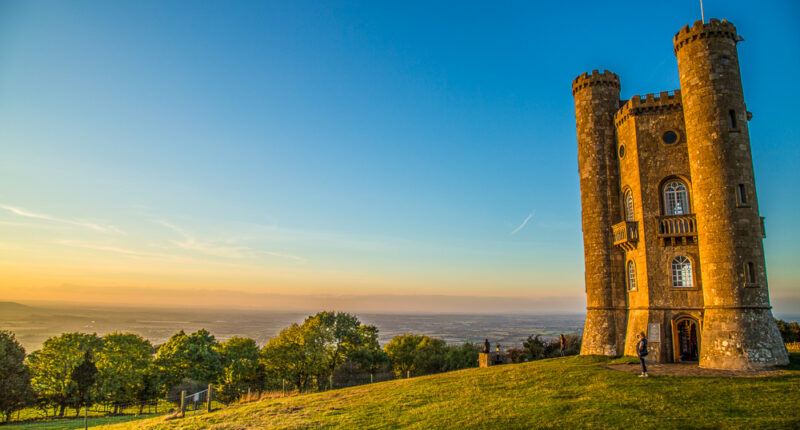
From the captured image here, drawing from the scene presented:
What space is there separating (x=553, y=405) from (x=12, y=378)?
139 ft

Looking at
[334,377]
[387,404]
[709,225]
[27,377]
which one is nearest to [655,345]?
[709,225]

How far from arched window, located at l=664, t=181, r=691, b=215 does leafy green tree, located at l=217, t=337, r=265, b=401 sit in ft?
123

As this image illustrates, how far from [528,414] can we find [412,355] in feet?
139

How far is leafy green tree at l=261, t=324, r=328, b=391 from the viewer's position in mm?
42781

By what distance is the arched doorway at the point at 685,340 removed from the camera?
70.2ft

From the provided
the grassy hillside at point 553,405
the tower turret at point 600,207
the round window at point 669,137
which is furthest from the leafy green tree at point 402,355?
the round window at point 669,137

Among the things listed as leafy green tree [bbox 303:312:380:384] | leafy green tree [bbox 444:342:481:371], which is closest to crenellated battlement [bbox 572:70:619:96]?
leafy green tree [bbox 303:312:380:384]

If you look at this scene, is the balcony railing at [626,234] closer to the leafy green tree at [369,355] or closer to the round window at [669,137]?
the round window at [669,137]

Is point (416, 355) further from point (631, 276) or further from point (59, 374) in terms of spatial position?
point (59, 374)

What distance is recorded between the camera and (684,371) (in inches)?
720

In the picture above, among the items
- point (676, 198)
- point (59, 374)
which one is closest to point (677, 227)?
point (676, 198)

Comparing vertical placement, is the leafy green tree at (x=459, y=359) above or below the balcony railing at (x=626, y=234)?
below

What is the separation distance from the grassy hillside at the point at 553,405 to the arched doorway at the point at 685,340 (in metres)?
3.96

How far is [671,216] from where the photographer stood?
2227 cm
